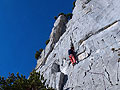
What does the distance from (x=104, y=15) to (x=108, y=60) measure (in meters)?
6.93

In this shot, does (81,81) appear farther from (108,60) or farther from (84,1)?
(84,1)

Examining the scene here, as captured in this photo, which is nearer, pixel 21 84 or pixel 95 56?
pixel 21 84

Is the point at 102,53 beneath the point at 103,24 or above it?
beneath

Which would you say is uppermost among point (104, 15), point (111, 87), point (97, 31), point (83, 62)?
point (104, 15)

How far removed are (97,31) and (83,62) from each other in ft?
13.7

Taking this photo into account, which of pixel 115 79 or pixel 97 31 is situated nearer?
pixel 115 79

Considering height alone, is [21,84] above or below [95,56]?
below

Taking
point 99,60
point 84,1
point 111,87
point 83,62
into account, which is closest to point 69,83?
point 83,62

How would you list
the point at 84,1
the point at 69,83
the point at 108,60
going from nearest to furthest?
the point at 108,60
the point at 69,83
the point at 84,1

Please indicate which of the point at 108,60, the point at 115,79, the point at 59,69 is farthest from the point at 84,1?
the point at 115,79

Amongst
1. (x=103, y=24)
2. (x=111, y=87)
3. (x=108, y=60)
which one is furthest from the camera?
(x=103, y=24)

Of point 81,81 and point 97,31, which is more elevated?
point 97,31

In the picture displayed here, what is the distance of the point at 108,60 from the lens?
10.1 metres

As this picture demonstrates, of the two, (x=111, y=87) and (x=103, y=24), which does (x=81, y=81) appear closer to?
(x=111, y=87)
